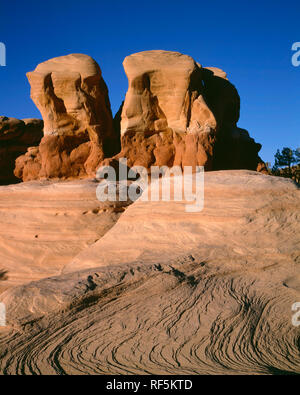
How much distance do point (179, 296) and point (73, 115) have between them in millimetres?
13909

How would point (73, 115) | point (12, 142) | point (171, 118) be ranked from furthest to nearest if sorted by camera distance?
point (12, 142), point (73, 115), point (171, 118)

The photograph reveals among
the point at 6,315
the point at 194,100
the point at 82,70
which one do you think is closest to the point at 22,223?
the point at 6,315

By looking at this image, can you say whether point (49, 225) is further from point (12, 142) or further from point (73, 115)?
point (12, 142)

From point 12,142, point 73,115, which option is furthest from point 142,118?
point 12,142

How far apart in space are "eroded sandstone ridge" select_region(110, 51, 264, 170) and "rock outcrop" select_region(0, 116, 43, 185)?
813 cm

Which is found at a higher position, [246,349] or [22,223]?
[22,223]

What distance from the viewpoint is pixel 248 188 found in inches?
161

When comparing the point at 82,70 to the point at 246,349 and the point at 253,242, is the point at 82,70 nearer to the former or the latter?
the point at 253,242

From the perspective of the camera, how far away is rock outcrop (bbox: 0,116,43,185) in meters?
20.7

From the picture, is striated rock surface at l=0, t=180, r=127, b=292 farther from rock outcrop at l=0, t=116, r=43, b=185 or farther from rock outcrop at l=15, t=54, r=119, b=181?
rock outcrop at l=0, t=116, r=43, b=185

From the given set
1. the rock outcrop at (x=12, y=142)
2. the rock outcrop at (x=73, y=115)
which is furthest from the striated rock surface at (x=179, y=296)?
the rock outcrop at (x=12, y=142)

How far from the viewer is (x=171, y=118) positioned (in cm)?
1456

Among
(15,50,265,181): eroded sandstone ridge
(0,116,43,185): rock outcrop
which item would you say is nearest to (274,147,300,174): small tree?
(15,50,265,181): eroded sandstone ridge
